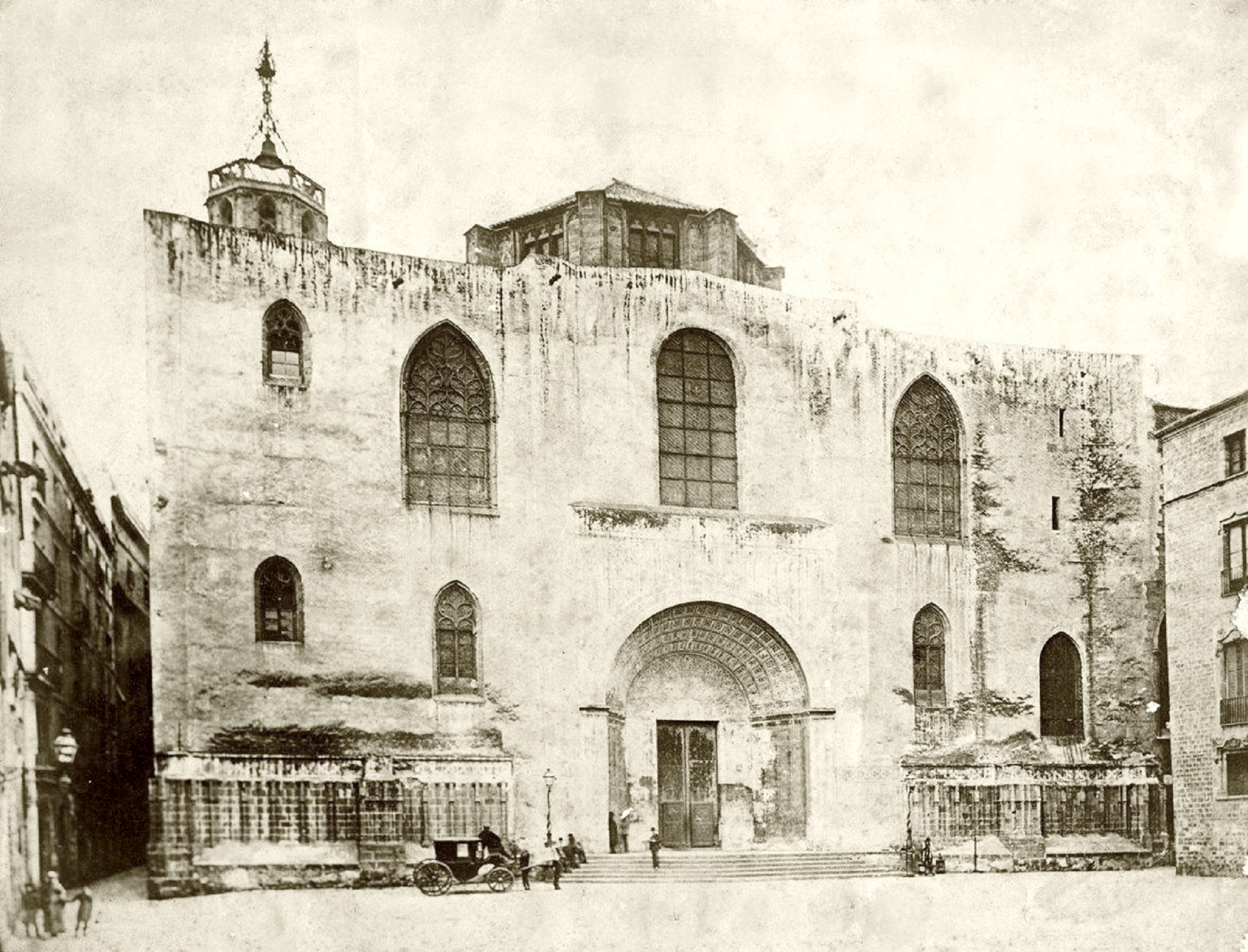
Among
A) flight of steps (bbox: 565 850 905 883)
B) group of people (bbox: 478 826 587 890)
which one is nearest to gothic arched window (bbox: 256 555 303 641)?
group of people (bbox: 478 826 587 890)

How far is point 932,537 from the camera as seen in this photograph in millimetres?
20922

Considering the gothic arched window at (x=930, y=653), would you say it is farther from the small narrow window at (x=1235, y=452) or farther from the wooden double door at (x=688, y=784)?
the small narrow window at (x=1235, y=452)

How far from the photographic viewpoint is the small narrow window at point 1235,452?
19.4m

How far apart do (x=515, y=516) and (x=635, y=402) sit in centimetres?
218

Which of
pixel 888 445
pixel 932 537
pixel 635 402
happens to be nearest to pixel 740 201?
pixel 635 402

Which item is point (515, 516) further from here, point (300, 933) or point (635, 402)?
point (300, 933)

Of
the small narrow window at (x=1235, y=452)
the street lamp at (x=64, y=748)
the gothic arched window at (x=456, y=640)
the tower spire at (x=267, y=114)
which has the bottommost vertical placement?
the street lamp at (x=64, y=748)

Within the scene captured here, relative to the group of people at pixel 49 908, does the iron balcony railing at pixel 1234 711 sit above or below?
above

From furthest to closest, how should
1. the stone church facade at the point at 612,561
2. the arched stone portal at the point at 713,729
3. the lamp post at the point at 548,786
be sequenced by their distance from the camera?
the arched stone portal at the point at 713,729 → the lamp post at the point at 548,786 → the stone church facade at the point at 612,561

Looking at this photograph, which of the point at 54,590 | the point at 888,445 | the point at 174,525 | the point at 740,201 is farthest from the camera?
the point at 888,445

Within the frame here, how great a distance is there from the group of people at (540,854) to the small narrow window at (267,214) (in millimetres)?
8772

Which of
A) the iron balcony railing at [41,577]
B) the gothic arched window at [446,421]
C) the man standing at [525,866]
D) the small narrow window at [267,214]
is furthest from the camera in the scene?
the small narrow window at [267,214]

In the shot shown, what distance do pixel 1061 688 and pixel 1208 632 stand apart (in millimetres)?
2233

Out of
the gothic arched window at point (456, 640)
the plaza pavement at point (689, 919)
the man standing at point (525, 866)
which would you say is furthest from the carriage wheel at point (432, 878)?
the gothic arched window at point (456, 640)
